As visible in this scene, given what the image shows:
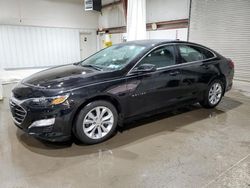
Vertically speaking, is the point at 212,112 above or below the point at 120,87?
below

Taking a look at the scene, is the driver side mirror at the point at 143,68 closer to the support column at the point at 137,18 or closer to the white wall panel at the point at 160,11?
the support column at the point at 137,18

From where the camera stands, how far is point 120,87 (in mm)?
2617

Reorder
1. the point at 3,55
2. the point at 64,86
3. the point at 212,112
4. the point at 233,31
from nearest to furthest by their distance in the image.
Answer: the point at 64,86 → the point at 212,112 → the point at 233,31 → the point at 3,55

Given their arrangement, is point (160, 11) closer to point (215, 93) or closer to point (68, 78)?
point (215, 93)

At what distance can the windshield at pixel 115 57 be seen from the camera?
2.89 m

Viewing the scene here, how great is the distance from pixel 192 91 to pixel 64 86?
210cm

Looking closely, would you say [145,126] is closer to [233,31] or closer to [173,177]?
[173,177]

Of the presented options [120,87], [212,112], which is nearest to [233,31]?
[212,112]

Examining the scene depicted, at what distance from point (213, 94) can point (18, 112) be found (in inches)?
127

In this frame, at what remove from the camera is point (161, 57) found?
310 centimetres

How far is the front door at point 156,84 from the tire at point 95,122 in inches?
11.7

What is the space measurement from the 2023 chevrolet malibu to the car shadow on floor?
0.15 meters

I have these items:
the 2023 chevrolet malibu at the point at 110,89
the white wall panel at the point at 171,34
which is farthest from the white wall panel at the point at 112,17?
the 2023 chevrolet malibu at the point at 110,89

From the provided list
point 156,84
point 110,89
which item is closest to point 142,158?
point 110,89
